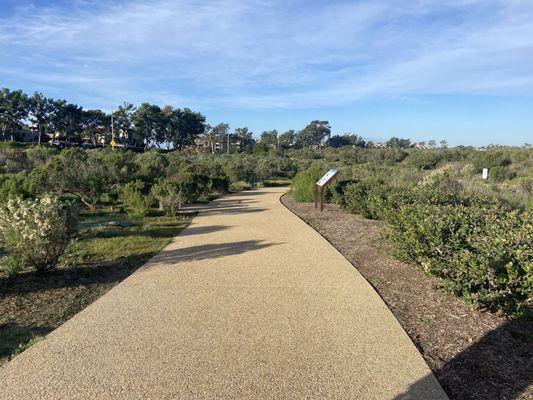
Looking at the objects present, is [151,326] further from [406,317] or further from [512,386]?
[512,386]

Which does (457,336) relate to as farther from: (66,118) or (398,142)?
(398,142)

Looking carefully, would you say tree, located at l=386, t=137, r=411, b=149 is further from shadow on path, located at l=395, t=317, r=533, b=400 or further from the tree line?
shadow on path, located at l=395, t=317, r=533, b=400

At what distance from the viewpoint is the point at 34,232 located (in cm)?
639

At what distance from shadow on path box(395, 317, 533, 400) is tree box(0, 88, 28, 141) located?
66.2m

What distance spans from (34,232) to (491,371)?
6253mm

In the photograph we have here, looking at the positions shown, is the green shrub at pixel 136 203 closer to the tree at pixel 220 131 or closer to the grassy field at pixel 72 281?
the grassy field at pixel 72 281

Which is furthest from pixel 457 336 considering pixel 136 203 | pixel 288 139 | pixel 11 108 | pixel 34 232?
pixel 288 139

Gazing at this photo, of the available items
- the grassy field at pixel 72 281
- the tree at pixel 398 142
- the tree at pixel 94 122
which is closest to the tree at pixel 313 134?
the tree at pixel 398 142

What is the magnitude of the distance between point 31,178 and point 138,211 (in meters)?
6.18

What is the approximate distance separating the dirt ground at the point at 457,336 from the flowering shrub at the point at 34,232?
5.08m

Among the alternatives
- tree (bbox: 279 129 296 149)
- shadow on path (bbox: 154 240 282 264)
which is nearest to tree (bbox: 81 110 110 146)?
tree (bbox: 279 129 296 149)

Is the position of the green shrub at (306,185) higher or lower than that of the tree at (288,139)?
lower

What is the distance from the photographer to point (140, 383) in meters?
3.53

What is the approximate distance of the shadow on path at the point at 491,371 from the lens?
11.2ft
